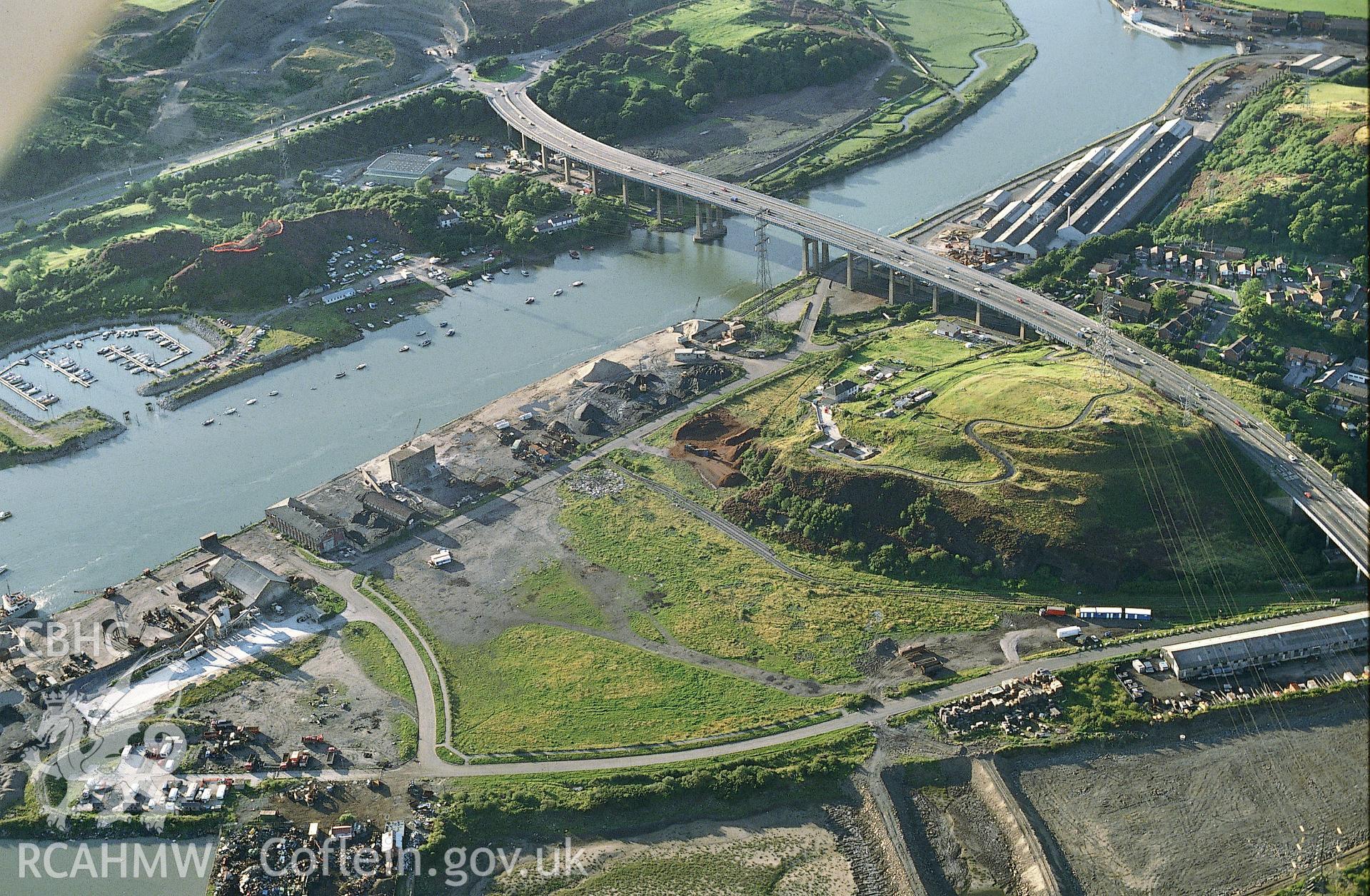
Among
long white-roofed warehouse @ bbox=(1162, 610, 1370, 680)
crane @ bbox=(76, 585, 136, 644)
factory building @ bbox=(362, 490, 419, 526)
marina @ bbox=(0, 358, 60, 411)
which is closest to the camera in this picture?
long white-roofed warehouse @ bbox=(1162, 610, 1370, 680)

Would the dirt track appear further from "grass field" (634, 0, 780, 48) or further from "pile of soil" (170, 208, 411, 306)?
"grass field" (634, 0, 780, 48)

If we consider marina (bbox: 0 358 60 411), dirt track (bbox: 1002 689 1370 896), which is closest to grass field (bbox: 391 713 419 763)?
dirt track (bbox: 1002 689 1370 896)

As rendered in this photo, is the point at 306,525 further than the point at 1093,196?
No

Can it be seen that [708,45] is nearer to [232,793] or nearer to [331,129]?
[331,129]

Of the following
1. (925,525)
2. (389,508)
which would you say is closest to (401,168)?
(389,508)

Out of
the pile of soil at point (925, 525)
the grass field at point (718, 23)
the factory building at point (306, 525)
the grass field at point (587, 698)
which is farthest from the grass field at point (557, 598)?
the grass field at point (718, 23)

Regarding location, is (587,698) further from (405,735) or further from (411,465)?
(411,465)
